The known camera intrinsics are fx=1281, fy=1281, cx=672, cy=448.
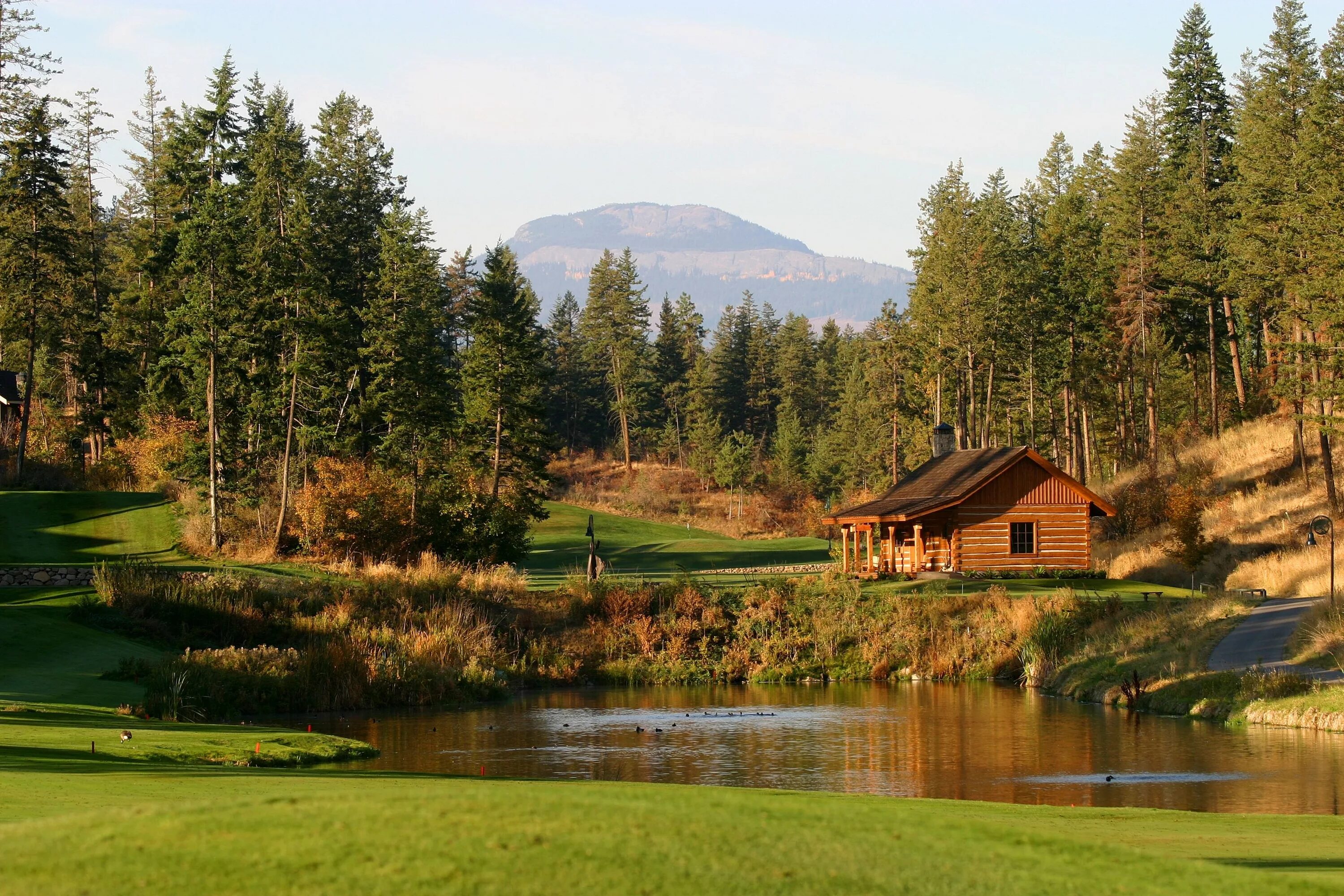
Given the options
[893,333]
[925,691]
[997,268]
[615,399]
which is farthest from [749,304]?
[925,691]

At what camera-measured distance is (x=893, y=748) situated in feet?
78.9

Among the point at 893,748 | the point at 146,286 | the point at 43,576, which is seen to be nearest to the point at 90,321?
the point at 146,286

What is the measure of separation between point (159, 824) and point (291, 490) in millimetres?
44048

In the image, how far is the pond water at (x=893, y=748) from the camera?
18.8 m

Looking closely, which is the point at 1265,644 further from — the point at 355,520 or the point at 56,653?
the point at 355,520

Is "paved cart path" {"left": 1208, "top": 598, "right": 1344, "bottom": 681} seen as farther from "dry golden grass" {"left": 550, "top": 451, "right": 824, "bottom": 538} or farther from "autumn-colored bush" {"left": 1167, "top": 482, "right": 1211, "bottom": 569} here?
"dry golden grass" {"left": 550, "top": 451, "right": 824, "bottom": 538}

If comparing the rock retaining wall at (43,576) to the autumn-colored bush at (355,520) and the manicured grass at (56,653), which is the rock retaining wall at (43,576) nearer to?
the manicured grass at (56,653)

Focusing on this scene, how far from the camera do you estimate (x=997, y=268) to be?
66.8 meters

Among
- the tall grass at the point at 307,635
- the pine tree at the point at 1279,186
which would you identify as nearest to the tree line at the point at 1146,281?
the pine tree at the point at 1279,186

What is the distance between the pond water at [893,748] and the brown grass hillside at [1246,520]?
12.6 metres

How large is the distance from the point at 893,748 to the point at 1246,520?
3202 cm

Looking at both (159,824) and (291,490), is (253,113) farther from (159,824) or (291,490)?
(159,824)

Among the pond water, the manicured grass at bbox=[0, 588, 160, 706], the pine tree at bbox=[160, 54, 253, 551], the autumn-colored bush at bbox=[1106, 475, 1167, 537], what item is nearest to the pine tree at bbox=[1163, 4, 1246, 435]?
the autumn-colored bush at bbox=[1106, 475, 1167, 537]

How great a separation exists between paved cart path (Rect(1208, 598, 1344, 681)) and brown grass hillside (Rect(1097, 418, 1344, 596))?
475cm
